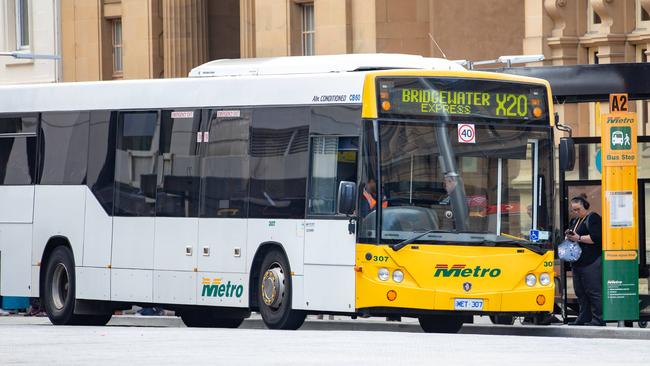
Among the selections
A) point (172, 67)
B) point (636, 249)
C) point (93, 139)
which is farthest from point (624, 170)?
point (172, 67)

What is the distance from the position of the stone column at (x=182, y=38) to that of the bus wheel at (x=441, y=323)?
3182 centimetres

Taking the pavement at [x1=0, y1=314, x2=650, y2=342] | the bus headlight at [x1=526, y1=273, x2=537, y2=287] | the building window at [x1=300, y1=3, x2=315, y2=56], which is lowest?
the pavement at [x1=0, y1=314, x2=650, y2=342]

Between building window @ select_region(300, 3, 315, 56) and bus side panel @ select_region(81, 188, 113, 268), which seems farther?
building window @ select_region(300, 3, 315, 56)

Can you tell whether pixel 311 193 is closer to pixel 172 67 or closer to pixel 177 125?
pixel 177 125

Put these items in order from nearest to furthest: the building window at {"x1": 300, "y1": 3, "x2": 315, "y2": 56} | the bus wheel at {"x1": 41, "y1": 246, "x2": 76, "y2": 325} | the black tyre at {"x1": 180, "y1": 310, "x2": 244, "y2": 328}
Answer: the bus wheel at {"x1": 41, "y1": 246, "x2": 76, "y2": 325} → the black tyre at {"x1": 180, "y1": 310, "x2": 244, "y2": 328} → the building window at {"x1": 300, "y1": 3, "x2": 315, "y2": 56}

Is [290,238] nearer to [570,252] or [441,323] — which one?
[441,323]

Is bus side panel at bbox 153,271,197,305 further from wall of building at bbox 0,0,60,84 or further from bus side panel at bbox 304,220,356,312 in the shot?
wall of building at bbox 0,0,60,84

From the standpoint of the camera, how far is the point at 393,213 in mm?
20984

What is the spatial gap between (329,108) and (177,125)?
264 cm

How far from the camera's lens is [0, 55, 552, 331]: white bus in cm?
2162

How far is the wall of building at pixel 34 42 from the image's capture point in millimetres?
56812

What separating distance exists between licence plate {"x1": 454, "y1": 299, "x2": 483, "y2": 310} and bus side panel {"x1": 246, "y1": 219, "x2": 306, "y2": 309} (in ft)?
5.68

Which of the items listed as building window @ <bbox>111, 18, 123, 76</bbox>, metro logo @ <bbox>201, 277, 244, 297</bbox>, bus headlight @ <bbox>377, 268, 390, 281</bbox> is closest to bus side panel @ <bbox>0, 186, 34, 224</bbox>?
metro logo @ <bbox>201, 277, 244, 297</bbox>

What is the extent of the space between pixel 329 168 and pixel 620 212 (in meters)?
3.89
